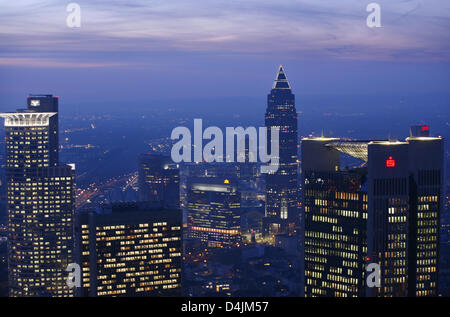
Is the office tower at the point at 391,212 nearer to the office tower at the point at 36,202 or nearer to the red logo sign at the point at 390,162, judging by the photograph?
the red logo sign at the point at 390,162

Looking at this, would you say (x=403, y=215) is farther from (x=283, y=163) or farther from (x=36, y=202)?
(x=283, y=163)

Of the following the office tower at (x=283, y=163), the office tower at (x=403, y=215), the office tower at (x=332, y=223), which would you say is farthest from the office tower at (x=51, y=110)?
the office tower at (x=403, y=215)

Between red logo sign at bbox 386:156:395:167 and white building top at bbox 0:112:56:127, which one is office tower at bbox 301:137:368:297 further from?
white building top at bbox 0:112:56:127

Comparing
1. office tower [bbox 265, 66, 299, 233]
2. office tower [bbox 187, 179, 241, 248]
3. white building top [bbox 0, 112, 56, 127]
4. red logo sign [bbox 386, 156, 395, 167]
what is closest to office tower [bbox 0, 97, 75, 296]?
white building top [bbox 0, 112, 56, 127]
